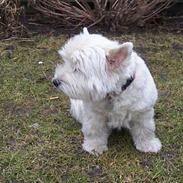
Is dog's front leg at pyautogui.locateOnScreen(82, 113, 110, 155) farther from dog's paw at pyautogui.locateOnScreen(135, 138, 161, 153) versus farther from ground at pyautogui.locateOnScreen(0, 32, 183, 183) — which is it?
dog's paw at pyautogui.locateOnScreen(135, 138, 161, 153)

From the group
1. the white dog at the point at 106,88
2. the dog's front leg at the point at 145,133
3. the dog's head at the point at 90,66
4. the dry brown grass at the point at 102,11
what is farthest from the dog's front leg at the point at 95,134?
the dry brown grass at the point at 102,11

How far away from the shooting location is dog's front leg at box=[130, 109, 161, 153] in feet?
11.3

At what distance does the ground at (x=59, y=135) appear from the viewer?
3.41 m

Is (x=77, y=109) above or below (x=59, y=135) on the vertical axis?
above

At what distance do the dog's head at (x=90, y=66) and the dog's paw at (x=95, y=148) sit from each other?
0.57 metres

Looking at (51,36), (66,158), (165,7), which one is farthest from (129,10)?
(66,158)


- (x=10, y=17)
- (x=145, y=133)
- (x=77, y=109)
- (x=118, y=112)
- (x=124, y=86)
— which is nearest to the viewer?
(x=124, y=86)

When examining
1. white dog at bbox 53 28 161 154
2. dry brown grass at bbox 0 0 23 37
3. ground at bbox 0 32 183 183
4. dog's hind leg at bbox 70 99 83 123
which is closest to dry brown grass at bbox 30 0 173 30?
dry brown grass at bbox 0 0 23 37

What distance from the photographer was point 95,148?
11.8 ft

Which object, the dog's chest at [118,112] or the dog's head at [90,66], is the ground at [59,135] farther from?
the dog's head at [90,66]

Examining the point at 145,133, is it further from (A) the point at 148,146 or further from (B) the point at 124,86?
(B) the point at 124,86

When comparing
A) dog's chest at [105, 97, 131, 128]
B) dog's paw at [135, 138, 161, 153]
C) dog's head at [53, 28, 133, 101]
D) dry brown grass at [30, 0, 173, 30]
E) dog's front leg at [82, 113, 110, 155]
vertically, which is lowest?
dry brown grass at [30, 0, 173, 30]

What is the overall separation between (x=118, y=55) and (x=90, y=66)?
7.0 inches

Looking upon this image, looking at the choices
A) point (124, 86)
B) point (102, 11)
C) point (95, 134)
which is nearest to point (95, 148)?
point (95, 134)
